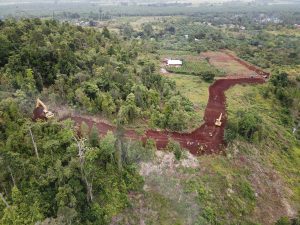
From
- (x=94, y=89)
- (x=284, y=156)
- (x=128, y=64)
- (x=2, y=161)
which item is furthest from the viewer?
(x=128, y=64)

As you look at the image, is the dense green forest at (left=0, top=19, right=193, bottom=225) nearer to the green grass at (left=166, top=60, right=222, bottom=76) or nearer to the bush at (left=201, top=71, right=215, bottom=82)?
the bush at (left=201, top=71, right=215, bottom=82)

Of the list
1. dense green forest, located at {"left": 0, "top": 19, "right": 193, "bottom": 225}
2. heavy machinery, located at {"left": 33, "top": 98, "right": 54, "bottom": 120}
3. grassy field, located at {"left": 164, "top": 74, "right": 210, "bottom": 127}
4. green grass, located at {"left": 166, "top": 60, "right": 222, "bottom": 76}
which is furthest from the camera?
green grass, located at {"left": 166, "top": 60, "right": 222, "bottom": 76}

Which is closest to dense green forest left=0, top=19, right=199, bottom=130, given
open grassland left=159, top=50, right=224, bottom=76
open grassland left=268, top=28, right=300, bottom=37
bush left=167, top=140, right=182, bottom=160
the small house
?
bush left=167, top=140, right=182, bottom=160

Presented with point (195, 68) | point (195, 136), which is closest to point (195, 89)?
point (195, 68)

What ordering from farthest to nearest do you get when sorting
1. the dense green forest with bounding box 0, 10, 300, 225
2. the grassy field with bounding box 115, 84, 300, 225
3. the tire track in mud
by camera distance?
1. the tire track in mud
2. the grassy field with bounding box 115, 84, 300, 225
3. the dense green forest with bounding box 0, 10, 300, 225

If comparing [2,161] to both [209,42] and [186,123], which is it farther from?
[209,42]

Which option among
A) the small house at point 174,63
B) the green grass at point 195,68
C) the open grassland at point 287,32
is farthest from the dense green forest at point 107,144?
the open grassland at point 287,32

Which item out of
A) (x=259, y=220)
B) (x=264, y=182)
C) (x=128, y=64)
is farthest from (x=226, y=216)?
(x=128, y=64)
